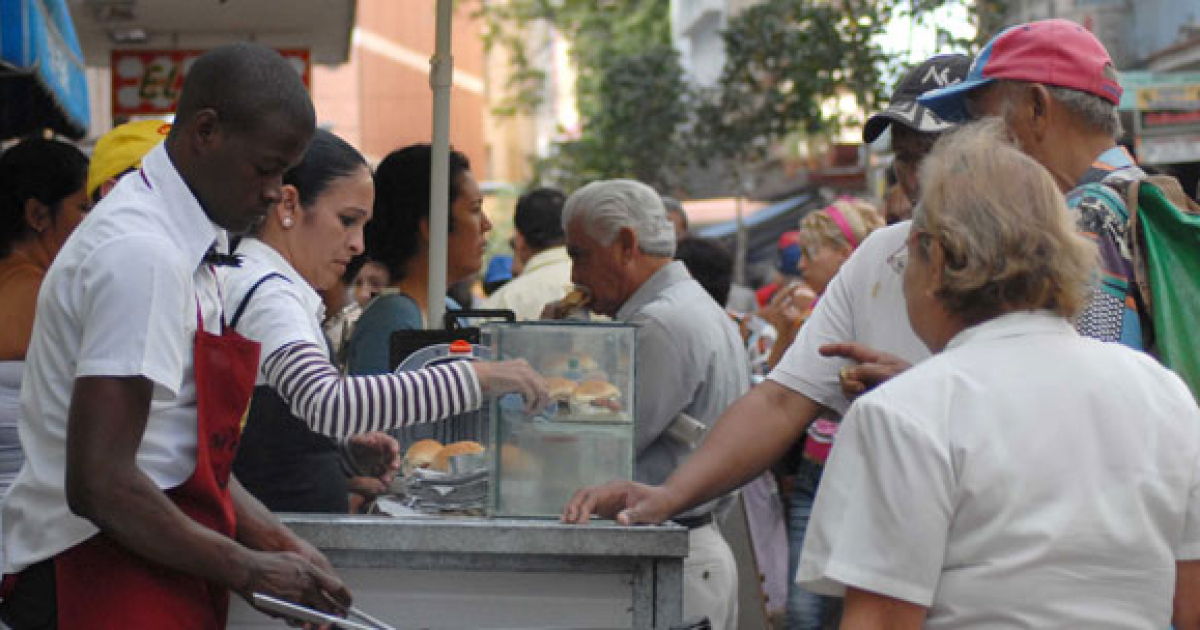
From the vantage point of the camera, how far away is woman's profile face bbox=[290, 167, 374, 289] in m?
3.84

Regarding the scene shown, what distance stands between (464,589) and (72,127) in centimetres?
611

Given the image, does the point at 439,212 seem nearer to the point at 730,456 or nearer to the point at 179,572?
the point at 730,456

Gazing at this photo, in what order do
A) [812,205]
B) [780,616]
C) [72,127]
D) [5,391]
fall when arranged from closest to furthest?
[5,391] < [780,616] < [72,127] < [812,205]

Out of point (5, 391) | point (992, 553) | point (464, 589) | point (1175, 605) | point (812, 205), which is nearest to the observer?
point (992, 553)

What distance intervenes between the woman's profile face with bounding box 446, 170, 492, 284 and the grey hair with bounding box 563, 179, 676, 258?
368 millimetres

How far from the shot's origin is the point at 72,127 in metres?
8.73

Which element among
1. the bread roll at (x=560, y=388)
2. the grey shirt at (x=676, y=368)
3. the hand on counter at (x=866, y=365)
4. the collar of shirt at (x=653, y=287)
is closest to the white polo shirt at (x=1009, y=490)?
the hand on counter at (x=866, y=365)

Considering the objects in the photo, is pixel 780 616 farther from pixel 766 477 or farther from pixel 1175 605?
pixel 1175 605

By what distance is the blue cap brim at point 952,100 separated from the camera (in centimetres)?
341

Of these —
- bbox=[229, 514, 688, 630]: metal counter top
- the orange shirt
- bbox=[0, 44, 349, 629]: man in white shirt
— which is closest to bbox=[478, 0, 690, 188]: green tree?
the orange shirt

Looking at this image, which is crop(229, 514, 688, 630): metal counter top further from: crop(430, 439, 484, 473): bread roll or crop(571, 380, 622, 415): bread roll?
crop(430, 439, 484, 473): bread roll

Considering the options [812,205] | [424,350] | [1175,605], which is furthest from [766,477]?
[812,205]

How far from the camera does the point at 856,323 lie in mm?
3588

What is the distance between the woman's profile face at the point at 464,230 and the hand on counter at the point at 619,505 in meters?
1.84
